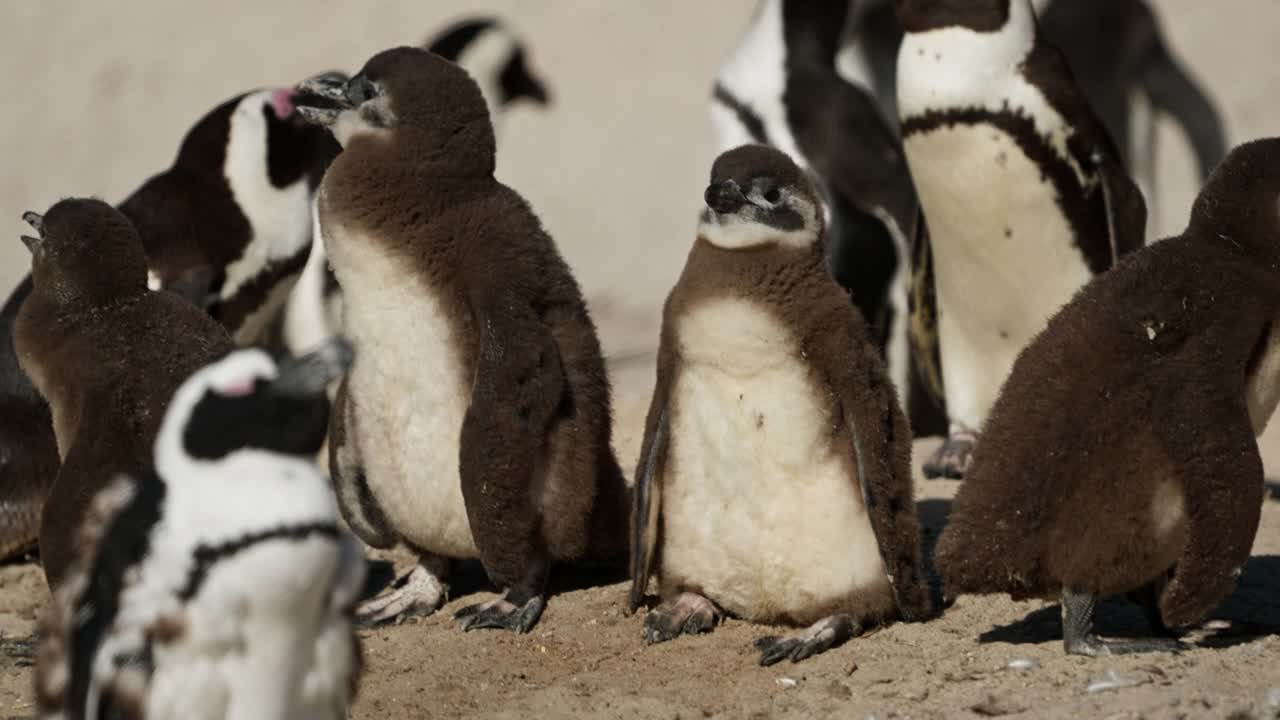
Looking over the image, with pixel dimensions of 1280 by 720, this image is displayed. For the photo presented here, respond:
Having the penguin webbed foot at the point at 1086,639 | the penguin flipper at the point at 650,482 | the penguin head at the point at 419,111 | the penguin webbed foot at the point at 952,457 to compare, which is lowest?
the penguin webbed foot at the point at 1086,639

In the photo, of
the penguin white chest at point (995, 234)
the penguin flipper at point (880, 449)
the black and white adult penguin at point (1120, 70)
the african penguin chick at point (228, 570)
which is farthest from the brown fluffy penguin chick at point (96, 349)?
the black and white adult penguin at point (1120, 70)

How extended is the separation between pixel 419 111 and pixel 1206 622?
1.89 metres

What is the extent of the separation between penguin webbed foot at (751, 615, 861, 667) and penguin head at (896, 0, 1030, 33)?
7.06 feet

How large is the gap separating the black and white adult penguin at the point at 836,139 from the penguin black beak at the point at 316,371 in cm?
367

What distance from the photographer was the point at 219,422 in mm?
2947

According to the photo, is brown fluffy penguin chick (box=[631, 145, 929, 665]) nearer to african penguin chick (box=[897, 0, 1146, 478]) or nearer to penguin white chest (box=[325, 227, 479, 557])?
penguin white chest (box=[325, 227, 479, 557])

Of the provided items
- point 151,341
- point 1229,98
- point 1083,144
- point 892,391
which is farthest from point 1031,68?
point 1229,98

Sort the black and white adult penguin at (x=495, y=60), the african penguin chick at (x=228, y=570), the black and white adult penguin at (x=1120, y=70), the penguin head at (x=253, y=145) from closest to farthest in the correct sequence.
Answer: the african penguin chick at (x=228, y=570), the penguin head at (x=253, y=145), the black and white adult penguin at (x=495, y=60), the black and white adult penguin at (x=1120, y=70)

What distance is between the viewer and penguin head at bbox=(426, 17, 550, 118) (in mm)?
8031

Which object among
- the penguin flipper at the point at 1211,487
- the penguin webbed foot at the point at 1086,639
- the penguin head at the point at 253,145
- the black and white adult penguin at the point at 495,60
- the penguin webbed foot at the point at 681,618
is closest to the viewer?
the penguin flipper at the point at 1211,487

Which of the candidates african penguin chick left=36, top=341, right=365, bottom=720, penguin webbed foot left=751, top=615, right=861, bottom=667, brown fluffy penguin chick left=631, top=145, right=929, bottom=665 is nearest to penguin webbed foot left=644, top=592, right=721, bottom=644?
brown fluffy penguin chick left=631, top=145, right=929, bottom=665

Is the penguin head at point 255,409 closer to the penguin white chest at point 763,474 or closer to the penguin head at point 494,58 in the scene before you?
the penguin white chest at point 763,474

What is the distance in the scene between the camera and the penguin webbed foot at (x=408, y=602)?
15.2 ft

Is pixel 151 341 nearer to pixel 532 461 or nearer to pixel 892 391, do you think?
pixel 532 461
